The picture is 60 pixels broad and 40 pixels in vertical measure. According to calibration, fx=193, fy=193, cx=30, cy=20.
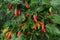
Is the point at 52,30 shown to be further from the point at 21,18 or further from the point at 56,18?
the point at 21,18

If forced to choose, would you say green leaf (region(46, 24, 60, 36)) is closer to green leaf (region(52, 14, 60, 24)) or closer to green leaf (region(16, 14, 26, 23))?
green leaf (region(52, 14, 60, 24))

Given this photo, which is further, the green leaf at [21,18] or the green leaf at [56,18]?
the green leaf at [21,18]

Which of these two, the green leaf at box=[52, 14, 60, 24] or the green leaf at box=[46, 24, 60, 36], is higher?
the green leaf at box=[52, 14, 60, 24]

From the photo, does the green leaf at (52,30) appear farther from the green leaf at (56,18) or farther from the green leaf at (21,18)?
the green leaf at (21,18)

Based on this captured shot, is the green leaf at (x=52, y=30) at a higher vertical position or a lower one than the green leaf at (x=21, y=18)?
lower

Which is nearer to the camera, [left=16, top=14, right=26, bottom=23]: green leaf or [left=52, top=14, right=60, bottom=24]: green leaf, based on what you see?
[left=52, top=14, right=60, bottom=24]: green leaf

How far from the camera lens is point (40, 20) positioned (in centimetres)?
274

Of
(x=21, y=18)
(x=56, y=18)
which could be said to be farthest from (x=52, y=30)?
(x=21, y=18)

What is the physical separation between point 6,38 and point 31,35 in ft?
1.45

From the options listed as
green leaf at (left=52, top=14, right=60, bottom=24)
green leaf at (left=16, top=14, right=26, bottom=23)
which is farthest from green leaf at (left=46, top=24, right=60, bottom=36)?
green leaf at (left=16, top=14, right=26, bottom=23)

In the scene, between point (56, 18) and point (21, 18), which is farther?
point (21, 18)

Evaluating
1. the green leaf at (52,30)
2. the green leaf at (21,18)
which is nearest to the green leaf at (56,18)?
the green leaf at (52,30)

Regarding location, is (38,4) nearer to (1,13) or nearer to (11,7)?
(11,7)

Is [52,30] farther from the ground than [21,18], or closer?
closer
